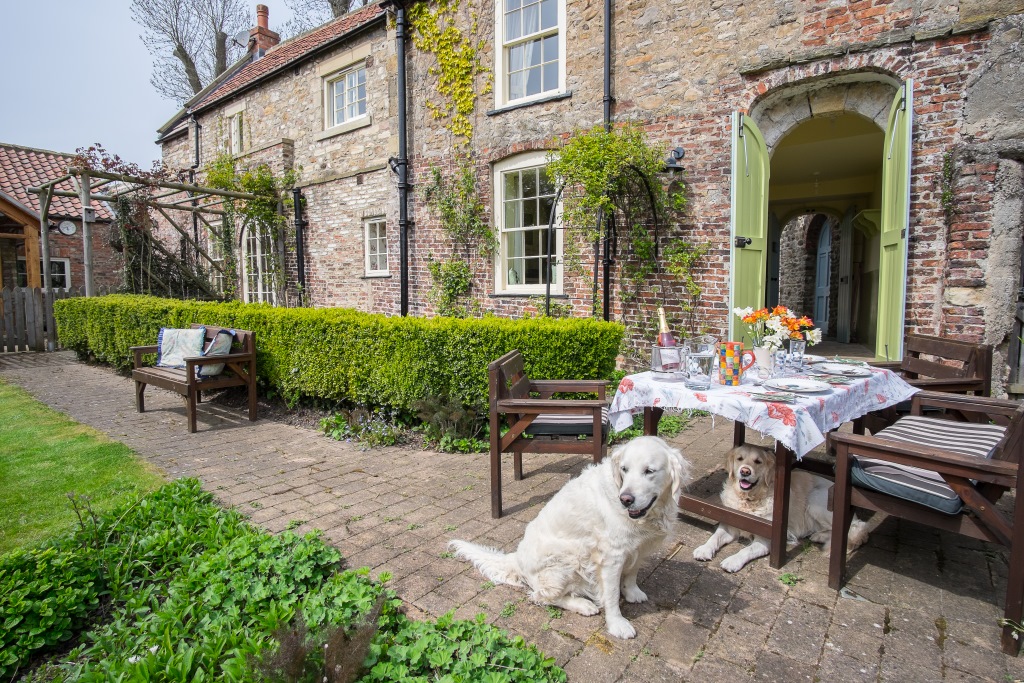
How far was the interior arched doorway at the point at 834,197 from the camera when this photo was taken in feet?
19.8

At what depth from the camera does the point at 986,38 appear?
5449 mm

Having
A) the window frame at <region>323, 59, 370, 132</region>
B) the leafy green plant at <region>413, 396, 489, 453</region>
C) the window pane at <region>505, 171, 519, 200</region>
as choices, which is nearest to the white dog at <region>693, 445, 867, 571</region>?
the leafy green plant at <region>413, 396, 489, 453</region>

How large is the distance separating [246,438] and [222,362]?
112cm

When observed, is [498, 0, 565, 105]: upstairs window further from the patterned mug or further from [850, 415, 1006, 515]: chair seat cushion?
[850, 415, 1006, 515]: chair seat cushion

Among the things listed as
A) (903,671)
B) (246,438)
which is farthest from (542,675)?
(246,438)

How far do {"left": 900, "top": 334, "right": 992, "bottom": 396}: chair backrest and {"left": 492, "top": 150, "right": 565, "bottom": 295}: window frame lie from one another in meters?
4.77

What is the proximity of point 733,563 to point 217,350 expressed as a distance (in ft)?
19.1

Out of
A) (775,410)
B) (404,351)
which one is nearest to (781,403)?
(775,410)

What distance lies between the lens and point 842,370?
3715 millimetres

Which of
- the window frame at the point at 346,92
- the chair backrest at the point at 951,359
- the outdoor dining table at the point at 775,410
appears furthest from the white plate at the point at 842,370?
the window frame at the point at 346,92

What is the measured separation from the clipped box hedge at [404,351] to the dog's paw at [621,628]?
2.94m

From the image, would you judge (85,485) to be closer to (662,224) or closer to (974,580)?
(974,580)

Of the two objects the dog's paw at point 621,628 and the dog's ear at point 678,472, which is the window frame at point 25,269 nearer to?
the dog's paw at point 621,628

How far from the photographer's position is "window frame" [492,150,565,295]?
8648 millimetres
